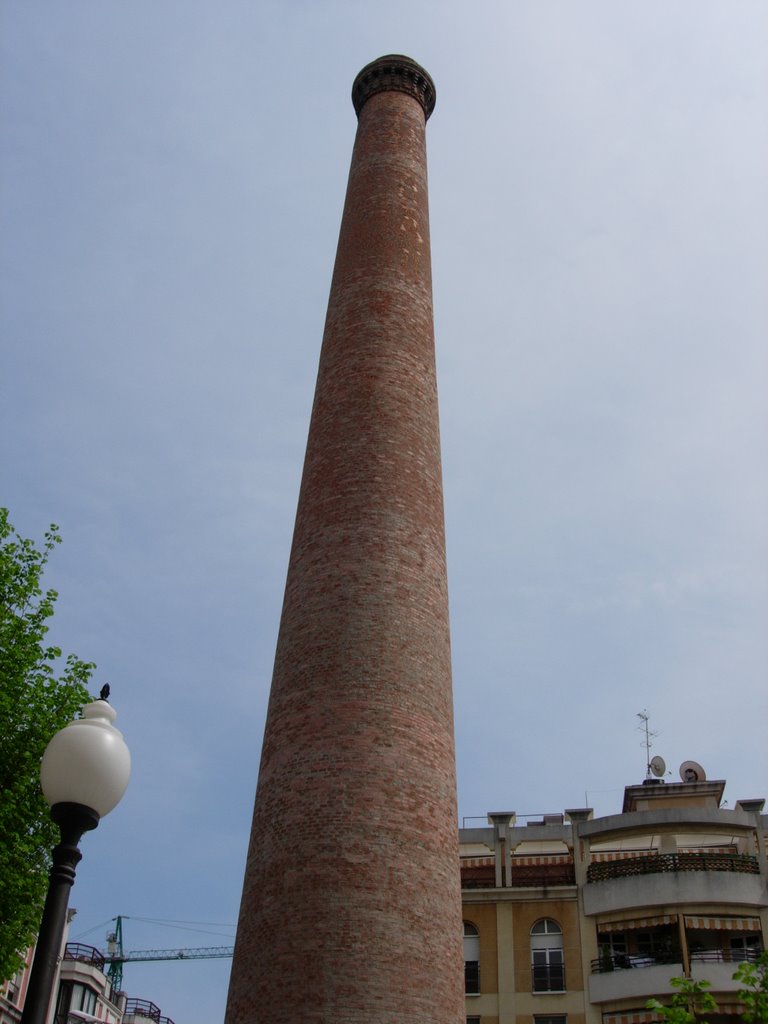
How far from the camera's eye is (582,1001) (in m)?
24.7

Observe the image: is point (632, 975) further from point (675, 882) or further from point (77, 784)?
point (77, 784)

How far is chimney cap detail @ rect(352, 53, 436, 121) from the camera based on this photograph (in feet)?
79.2

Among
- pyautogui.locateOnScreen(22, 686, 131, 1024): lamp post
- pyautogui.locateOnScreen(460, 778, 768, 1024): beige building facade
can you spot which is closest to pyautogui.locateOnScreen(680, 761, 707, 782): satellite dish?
pyautogui.locateOnScreen(460, 778, 768, 1024): beige building facade

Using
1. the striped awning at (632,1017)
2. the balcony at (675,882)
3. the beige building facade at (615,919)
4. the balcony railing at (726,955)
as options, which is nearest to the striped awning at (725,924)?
the beige building facade at (615,919)

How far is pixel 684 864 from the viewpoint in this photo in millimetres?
25000

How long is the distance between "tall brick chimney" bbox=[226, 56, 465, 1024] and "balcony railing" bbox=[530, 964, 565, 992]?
11.9 metres

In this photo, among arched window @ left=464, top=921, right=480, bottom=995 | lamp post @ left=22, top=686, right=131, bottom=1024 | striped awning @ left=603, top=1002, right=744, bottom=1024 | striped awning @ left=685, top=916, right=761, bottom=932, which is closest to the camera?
lamp post @ left=22, top=686, right=131, bottom=1024

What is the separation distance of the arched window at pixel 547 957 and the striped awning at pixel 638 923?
1.06 m

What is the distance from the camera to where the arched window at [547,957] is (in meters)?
25.1

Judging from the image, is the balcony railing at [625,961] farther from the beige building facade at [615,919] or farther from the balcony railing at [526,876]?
the balcony railing at [526,876]

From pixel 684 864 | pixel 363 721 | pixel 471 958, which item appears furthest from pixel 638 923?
pixel 363 721

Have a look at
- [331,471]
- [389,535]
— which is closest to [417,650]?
[389,535]

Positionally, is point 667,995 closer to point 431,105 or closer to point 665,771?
point 665,771

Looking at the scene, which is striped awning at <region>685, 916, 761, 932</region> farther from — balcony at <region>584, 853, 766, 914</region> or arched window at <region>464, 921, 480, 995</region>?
arched window at <region>464, 921, 480, 995</region>
